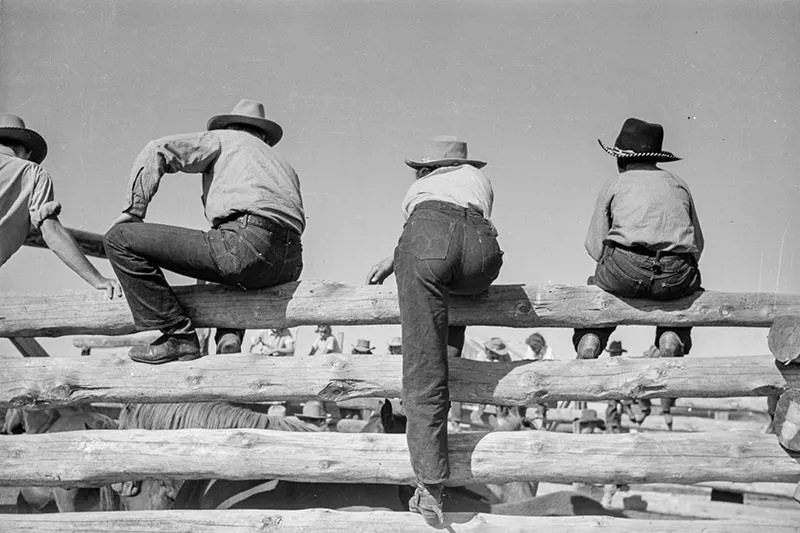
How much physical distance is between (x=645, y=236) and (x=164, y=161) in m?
3.08

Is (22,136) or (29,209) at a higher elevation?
(22,136)

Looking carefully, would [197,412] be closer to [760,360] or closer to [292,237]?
[292,237]

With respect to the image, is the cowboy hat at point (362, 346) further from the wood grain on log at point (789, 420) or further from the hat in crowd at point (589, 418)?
the wood grain on log at point (789, 420)

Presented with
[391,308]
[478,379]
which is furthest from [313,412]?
[478,379]

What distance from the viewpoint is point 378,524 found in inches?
187

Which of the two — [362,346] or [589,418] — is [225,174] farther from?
[589,418]

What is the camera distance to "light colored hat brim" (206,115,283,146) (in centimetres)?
561

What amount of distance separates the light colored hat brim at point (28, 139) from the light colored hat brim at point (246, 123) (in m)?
1.52

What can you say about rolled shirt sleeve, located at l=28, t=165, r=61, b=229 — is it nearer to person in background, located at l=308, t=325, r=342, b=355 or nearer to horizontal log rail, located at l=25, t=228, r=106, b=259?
horizontal log rail, located at l=25, t=228, r=106, b=259

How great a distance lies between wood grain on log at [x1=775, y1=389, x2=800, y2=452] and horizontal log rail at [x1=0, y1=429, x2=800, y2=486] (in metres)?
0.10

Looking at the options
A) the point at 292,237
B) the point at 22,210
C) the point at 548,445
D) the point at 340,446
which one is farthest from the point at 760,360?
the point at 22,210

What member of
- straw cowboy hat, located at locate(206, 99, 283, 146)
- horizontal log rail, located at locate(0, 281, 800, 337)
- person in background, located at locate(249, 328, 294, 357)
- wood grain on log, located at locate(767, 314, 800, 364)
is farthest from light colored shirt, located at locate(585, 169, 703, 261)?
person in background, located at locate(249, 328, 294, 357)

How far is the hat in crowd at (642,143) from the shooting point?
5.60 metres

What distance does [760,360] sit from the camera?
201 inches
